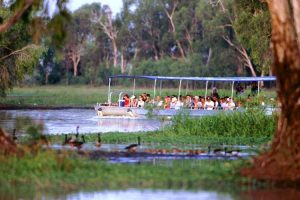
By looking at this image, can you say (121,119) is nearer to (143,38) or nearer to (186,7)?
(186,7)

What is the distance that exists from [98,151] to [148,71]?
80337 mm

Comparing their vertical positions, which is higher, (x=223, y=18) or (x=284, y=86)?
(x=223, y=18)

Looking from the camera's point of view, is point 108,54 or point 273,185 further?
point 108,54

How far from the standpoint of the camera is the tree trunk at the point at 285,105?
17562mm

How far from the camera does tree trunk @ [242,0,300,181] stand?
17.6 meters

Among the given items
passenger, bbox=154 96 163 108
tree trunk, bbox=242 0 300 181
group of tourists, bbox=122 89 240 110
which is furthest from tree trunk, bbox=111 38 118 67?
tree trunk, bbox=242 0 300 181

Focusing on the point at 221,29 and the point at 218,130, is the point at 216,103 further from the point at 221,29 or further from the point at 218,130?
the point at 221,29

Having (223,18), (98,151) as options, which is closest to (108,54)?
Answer: (223,18)

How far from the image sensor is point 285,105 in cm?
1805

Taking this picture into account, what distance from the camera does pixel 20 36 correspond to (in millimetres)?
53344

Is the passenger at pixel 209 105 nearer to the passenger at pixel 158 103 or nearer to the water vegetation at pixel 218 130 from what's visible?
the passenger at pixel 158 103

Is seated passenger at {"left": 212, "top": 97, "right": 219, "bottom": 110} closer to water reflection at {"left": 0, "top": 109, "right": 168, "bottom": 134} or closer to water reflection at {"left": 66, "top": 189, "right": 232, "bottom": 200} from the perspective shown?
water reflection at {"left": 0, "top": 109, "right": 168, "bottom": 134}

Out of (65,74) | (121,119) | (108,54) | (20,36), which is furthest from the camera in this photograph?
(108,54)

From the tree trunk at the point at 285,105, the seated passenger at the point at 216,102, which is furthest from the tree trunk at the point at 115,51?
the tree trunk at the point at 285,105
